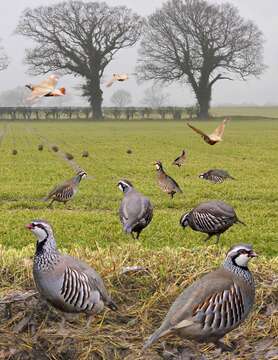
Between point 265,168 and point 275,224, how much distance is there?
38.4 feet

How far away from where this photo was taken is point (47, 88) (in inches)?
206

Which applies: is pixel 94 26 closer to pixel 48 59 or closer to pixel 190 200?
pixel 48 59

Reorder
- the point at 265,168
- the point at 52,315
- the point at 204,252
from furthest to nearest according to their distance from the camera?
the point at 265,168 < the point at 204,252 < the point at 52,315

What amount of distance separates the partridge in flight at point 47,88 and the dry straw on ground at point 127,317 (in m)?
2.53

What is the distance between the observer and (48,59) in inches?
3543

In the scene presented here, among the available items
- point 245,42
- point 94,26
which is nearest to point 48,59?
point 94,26

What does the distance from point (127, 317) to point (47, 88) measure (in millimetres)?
2899

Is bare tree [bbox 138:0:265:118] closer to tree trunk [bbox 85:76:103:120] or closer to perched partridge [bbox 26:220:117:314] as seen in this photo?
tree trunk [bbox 85:76:103:120]

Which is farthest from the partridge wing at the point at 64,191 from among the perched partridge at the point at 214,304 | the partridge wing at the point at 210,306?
the partridge wing at the point at 210,306

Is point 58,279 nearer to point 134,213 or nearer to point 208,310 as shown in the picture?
point 208,310

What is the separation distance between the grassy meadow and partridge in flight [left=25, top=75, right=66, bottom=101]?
2.62 metres

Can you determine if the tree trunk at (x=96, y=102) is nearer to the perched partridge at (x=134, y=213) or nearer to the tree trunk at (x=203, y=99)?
the tree trunk at (x=203, y=99)

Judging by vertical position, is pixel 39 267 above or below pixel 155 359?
above

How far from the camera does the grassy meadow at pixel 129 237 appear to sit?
6223 millimetres
